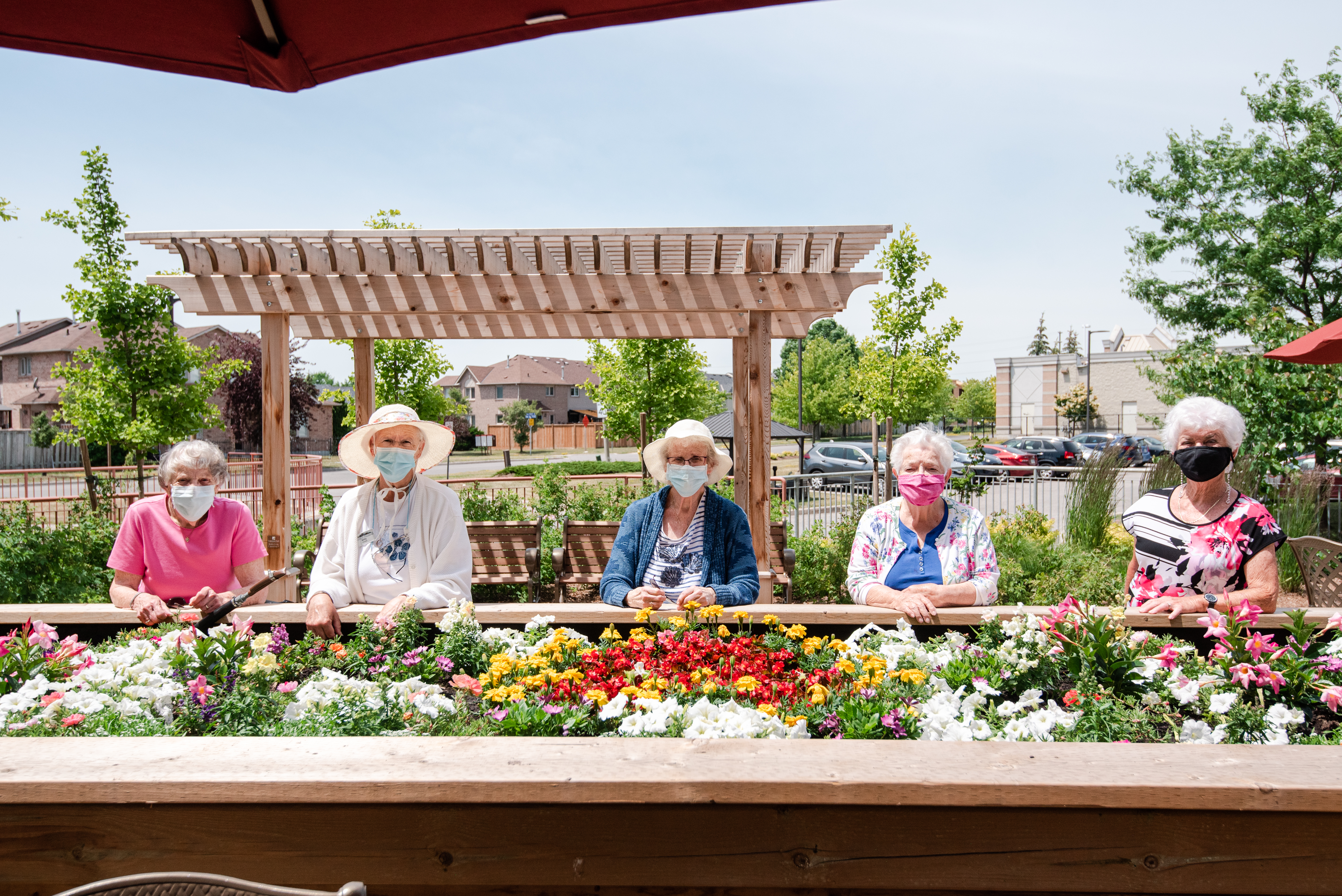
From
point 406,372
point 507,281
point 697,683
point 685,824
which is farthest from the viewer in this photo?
point 406,372

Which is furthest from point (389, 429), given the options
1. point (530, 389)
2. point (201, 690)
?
point (530, 389)

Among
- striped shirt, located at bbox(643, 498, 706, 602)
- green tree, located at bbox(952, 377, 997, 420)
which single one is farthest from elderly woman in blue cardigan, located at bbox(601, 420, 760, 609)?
green tree, located at bbox(952, 377, 997, 420)

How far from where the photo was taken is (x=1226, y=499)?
10.8ft

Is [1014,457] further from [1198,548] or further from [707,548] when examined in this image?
[707,548]

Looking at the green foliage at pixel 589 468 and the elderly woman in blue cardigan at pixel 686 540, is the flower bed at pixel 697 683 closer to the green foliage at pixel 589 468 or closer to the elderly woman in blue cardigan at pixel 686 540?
the elderly woman in blue cardigan at pixel 686 540

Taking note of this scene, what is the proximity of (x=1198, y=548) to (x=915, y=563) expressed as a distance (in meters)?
1.09

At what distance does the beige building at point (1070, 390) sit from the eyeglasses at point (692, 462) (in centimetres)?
5712

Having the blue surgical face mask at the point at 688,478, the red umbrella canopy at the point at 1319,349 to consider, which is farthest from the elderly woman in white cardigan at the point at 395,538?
the red umbrella canopy at the point at 1319,349

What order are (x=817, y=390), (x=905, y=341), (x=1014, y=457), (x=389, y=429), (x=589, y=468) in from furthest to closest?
(x=817, y=390) < (x=1014, y=457) < (x=589, y=468) < (x=905, y=341) < (x=389, y=429)

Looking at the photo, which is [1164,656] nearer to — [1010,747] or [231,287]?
[1010,747]

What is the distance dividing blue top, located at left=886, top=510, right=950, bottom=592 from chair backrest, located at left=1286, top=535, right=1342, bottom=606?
8.59 feet

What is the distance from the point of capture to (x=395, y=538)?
10.8 ft

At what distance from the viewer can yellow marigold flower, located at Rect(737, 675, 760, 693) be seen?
2.13 meters

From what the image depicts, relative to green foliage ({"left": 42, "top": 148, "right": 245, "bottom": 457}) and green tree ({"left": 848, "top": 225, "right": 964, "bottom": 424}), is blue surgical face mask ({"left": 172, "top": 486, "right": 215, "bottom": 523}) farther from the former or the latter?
green tree ({"left": 848, "top": 225, "right": 964, "bottom": 424})
